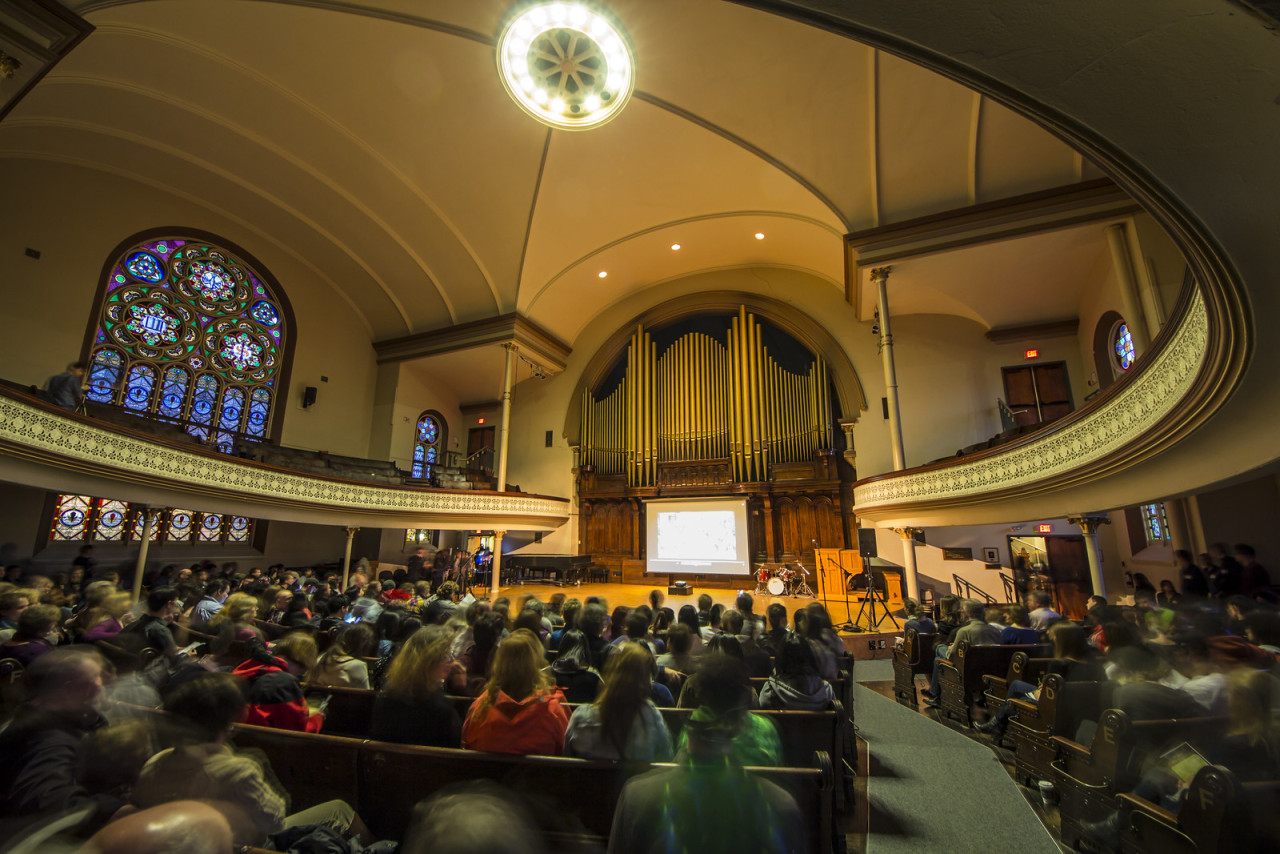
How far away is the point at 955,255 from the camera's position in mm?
8891

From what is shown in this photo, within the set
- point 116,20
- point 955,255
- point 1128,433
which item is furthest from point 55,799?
point 955,255

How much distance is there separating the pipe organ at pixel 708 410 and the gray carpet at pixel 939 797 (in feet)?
28.9

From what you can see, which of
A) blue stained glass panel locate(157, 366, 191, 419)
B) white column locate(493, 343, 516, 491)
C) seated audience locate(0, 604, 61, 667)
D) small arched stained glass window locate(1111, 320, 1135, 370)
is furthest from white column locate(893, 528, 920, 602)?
blue stained glass panel locate(157, 366, 191, 419)

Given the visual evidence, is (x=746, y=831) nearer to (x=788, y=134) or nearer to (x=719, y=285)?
(x=788, y=134)

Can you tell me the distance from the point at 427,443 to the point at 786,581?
35.6ft

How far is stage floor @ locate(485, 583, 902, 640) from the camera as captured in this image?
8.39 m

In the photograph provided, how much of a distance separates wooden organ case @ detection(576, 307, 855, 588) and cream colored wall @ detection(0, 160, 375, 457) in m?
7.55

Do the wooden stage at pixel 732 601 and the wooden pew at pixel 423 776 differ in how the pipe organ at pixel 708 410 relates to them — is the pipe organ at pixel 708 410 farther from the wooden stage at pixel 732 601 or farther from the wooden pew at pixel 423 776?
the wooden pew at pixel 423 776

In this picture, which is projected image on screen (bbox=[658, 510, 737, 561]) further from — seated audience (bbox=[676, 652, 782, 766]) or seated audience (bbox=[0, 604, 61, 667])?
seated audience (bbox=[676, 652, 782, 766])

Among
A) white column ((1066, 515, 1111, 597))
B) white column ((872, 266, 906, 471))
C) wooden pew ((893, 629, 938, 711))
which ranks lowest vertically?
wooden pew ((893, 629, 938, 711))

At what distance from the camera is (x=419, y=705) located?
2193 mm

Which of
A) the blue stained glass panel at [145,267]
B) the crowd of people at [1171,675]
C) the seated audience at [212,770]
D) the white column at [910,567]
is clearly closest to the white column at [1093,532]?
the crowd of people at [1171,675]

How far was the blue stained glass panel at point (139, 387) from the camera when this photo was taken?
33.0 ft

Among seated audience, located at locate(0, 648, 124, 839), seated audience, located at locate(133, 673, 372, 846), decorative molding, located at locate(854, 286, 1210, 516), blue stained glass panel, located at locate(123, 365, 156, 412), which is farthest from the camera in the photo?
blue stained glass panel, located at locate(123, 365, 156, 412)
